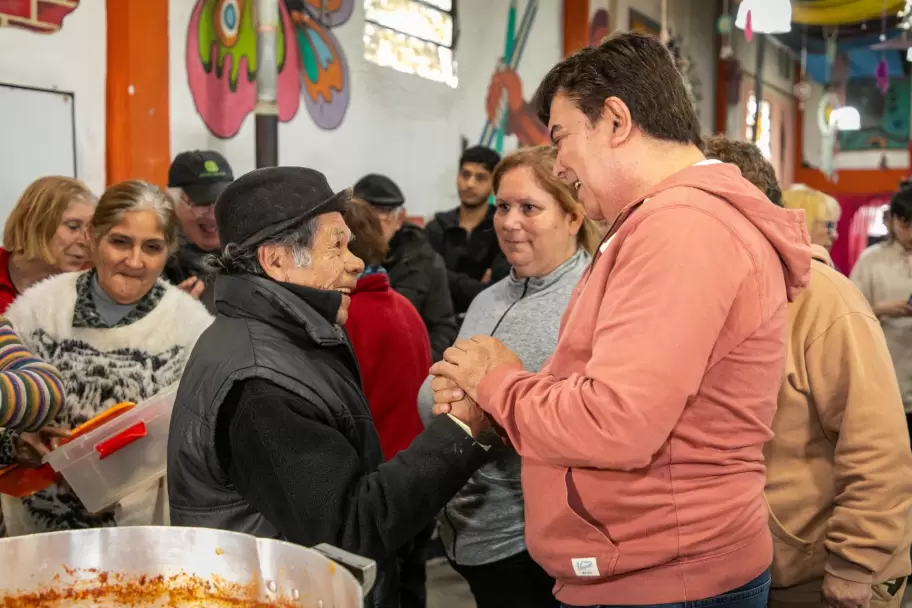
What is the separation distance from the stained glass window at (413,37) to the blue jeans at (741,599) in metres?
5.40

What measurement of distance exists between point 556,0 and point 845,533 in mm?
7958

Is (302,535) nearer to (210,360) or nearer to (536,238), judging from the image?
(210,360)

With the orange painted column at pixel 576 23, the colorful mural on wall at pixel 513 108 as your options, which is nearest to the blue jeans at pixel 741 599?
the colorful mural on wall at pixel 513 108

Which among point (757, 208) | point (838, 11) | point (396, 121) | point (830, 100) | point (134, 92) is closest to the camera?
point (757, 208)

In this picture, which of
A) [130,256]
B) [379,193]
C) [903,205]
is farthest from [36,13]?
[903,205]

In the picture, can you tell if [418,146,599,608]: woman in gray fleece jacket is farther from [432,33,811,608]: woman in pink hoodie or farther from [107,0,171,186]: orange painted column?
[107,0,171,186]: orange painted column

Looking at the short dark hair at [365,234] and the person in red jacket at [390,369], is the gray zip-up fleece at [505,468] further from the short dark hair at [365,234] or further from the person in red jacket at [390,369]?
the short dark hair at [365,234]

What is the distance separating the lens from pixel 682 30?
1216cm

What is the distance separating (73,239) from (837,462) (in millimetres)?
2555

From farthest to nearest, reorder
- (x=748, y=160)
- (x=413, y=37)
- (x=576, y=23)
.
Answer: (x=576, y=23)
(x=413, y=37)
(x=748, y=160)

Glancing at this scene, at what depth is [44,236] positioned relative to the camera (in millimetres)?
3148

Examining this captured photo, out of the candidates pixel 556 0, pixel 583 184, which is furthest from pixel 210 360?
pixel 556 0

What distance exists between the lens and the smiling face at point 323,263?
6.16 feet

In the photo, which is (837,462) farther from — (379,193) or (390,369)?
(379,193)
